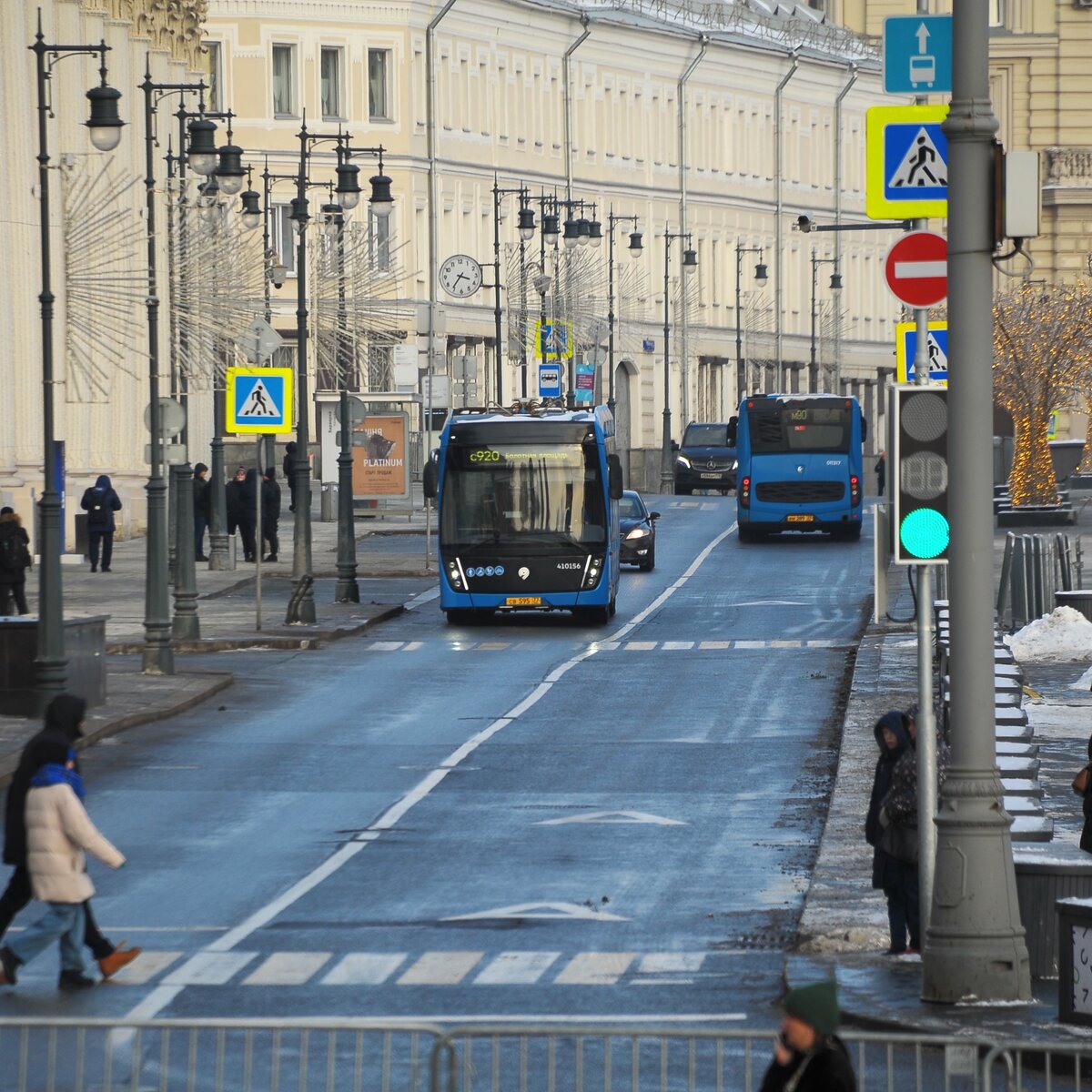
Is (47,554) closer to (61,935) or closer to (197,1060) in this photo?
(61,935)

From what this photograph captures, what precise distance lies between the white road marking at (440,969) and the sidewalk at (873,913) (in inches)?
61.4

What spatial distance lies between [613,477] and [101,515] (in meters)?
13.4

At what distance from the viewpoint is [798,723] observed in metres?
27.6

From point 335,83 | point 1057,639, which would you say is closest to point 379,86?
point 335,83

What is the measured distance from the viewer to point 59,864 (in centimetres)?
1473

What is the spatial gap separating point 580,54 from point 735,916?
87.3m

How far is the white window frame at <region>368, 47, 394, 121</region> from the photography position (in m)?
94.6

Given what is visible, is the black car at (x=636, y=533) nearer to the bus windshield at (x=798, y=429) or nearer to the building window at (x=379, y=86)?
the bus windshield at (x=798, y=429)

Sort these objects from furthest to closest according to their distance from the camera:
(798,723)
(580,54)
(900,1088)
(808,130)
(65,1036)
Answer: (808,130)
(580,54)
(798,723)
(65,1036)
(900,1088)

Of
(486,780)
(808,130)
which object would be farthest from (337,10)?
(486,780)

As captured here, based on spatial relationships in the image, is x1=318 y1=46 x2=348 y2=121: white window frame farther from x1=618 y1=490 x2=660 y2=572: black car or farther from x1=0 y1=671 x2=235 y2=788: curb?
x1=0 y1=671 x2=235 y2=788: curb

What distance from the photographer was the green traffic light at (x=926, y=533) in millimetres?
13523

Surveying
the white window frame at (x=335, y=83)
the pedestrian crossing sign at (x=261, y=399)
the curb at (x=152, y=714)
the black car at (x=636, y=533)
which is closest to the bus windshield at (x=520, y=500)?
the pedestrian crossing sign at (x=261, y=399)

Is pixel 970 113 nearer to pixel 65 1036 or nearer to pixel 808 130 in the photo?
pixel 65 1036
